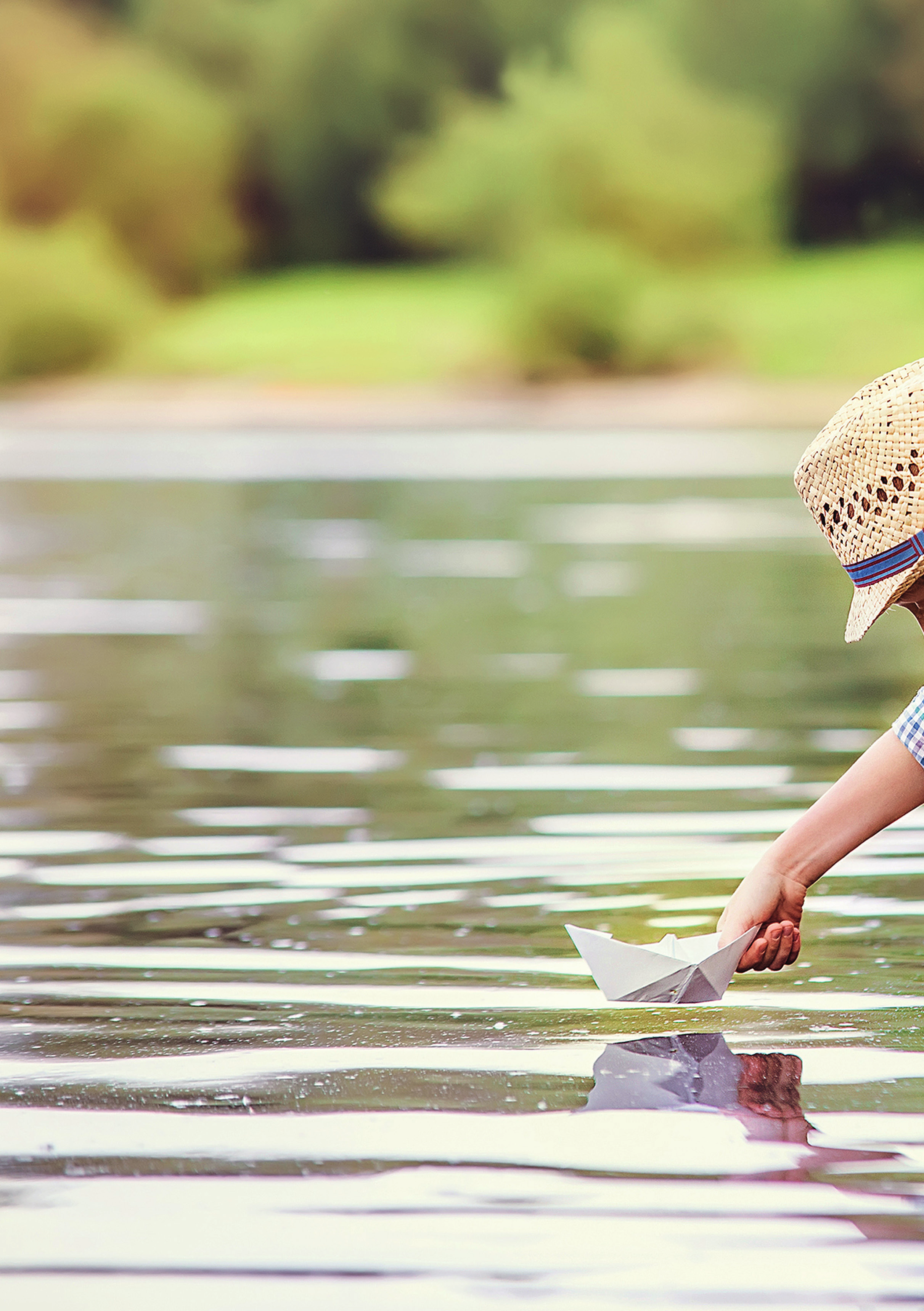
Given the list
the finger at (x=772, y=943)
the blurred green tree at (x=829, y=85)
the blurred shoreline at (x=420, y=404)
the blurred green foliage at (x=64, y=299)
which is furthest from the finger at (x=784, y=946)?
the blurred green tree at (x=829, y=85)

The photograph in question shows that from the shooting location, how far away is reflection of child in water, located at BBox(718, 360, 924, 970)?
2535mm

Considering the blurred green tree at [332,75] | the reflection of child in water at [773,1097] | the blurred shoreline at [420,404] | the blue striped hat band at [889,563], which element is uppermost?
the blurred green tree at [332,75]

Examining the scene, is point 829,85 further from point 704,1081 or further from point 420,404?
point 704,1081

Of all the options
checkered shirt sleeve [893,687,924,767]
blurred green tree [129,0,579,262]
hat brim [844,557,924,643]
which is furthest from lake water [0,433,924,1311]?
blurred green tree [129,0,579,262]

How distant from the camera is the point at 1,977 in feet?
10.8

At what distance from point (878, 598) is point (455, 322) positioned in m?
40.2

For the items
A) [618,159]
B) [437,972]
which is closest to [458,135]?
[618,159]

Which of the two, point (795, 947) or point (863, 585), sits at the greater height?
point (863, 585)

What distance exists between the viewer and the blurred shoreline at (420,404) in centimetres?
3347

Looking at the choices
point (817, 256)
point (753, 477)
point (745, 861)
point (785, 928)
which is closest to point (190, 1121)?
point (785, 928)

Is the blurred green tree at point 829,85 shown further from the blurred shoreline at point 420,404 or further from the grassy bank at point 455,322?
the blurred shoreline at point 420,404

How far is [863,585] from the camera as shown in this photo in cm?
263

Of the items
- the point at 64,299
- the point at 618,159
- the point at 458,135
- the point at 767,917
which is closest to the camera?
the point at 767,917

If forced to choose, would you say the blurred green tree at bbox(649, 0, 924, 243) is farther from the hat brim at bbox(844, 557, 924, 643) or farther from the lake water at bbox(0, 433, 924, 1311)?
the hat brim at bbox(844, 557, 924, 643)
